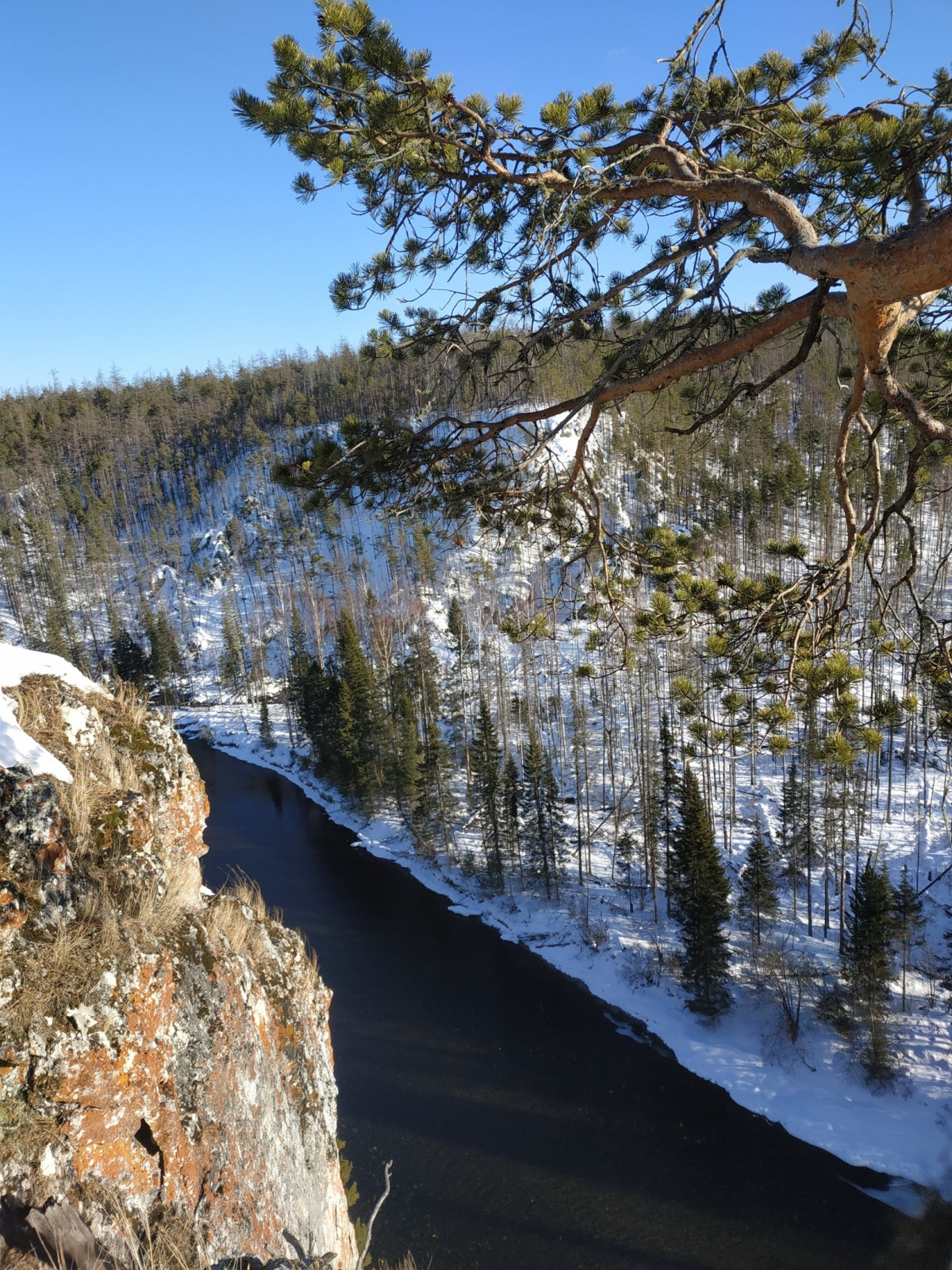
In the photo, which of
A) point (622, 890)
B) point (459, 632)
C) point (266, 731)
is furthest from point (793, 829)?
point (266, 731)

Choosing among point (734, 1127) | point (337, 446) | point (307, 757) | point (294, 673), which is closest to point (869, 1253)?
point (734, 1127)

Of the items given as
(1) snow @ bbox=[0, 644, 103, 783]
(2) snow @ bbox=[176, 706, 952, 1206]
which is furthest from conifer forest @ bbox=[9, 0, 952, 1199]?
(1) snow @ bbox=[0, 644, 103, 783]

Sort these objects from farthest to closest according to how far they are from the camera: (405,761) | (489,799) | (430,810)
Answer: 1. (405,761)
2. (430,810)
3. (489,799)

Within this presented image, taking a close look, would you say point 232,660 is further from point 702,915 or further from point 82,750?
point 82,750

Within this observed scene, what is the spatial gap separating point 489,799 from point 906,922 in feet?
39.9

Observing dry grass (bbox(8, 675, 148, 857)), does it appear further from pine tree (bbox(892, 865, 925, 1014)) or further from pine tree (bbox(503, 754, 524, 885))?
pine tree (bbox(503, 754, 524, 885))

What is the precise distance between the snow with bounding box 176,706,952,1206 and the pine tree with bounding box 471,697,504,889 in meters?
1.10

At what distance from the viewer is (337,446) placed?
3756 millimetres

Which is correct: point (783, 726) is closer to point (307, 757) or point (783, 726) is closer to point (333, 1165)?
point (333, 1165)

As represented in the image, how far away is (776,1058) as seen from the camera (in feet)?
48.9

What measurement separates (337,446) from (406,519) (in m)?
1.04

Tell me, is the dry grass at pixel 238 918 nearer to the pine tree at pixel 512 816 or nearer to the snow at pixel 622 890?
the snow at pixel 622 890

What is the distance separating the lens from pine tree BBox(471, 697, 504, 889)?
73.8ft

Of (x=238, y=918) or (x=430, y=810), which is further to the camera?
(x=430, y=810)
